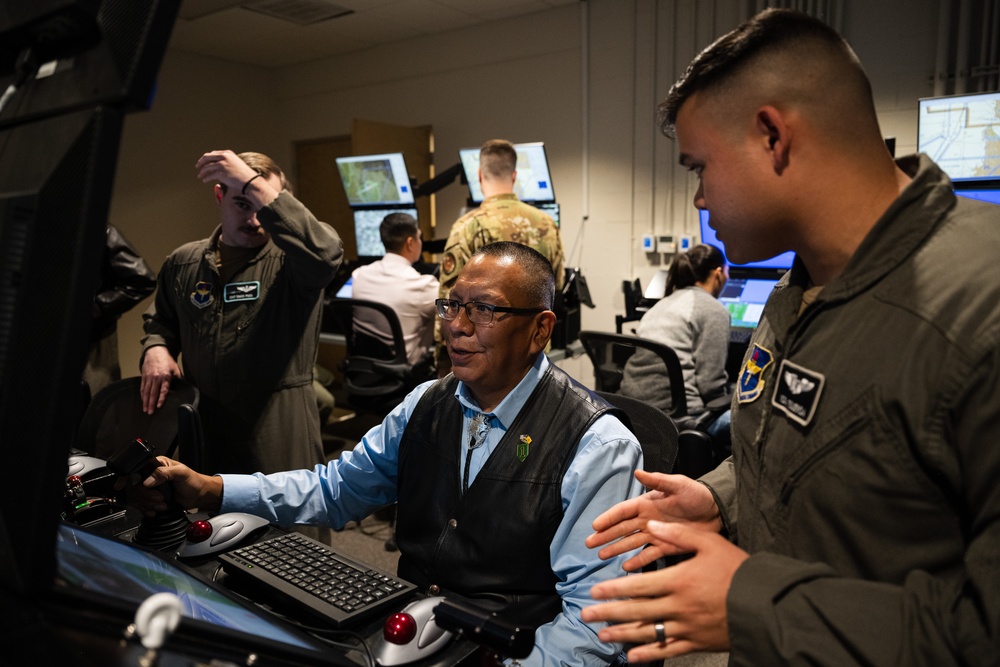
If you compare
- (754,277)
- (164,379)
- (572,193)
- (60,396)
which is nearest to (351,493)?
(164,379)

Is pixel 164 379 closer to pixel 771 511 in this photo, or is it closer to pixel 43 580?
pixel 43 580

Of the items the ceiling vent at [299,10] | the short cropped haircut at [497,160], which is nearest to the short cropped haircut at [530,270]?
the short cropped haircut at [497,160]

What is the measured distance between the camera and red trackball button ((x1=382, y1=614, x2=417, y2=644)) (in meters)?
0.92

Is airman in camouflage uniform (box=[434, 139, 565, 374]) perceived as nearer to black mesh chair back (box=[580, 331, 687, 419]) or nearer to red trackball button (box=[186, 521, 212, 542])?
black mesh chair back (box=[580, 331, 687, 419])

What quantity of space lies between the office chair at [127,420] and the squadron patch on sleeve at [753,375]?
1.58 metres

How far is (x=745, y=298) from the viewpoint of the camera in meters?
3.91

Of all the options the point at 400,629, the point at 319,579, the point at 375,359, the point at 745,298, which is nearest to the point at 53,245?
the point at 400,629

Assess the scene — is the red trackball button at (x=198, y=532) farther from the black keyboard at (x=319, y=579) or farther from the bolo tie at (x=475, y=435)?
the bolo tie at (x=475, y=435)

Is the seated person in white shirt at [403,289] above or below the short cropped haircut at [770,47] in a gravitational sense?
below

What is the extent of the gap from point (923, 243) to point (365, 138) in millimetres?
5377

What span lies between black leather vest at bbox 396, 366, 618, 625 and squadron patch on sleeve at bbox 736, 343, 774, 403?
Result: 0.44 m

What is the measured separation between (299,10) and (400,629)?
18.6 ft

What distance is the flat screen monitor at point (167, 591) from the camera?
0.60 m

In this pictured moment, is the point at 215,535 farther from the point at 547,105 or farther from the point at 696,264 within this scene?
the point at 547,105
